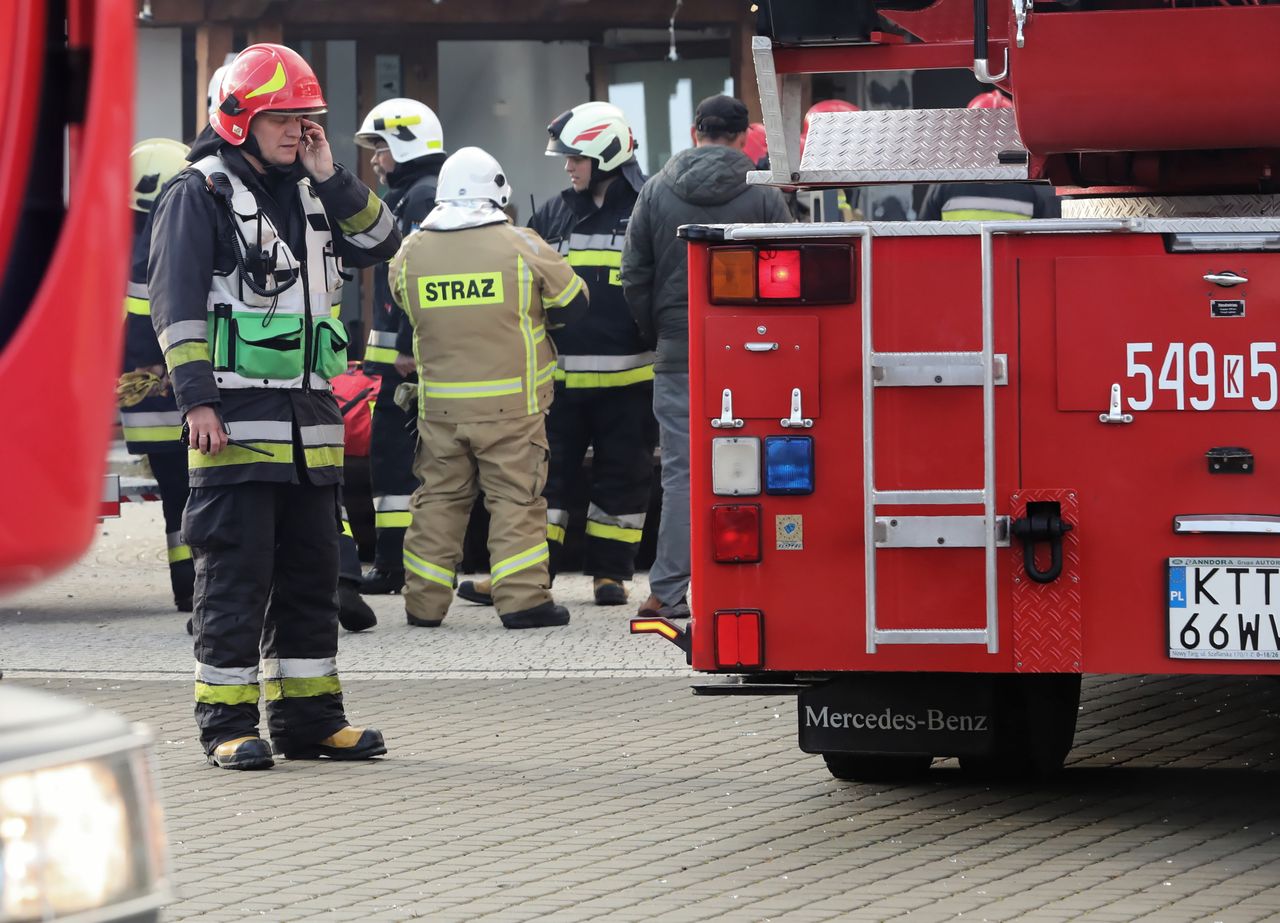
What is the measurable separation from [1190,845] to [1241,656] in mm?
608

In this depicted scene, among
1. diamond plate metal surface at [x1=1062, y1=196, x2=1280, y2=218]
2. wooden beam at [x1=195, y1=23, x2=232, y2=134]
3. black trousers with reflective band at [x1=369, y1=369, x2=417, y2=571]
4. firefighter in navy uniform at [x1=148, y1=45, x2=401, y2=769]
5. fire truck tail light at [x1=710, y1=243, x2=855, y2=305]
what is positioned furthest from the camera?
wooden beam at [x1=195, y1=23, x2=232, y2=134]

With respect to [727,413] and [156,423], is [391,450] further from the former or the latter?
[727,413]

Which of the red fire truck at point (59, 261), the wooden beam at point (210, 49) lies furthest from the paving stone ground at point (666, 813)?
the wooden beam at point (210, 49)

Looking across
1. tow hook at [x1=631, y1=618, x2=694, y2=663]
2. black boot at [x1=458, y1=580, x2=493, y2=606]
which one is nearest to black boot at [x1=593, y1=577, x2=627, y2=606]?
black boot at [x1=458, y1=580, x2=493, y2=606]

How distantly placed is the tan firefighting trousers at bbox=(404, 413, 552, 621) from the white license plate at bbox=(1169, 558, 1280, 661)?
16.3 feet

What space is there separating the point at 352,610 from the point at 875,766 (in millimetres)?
4057

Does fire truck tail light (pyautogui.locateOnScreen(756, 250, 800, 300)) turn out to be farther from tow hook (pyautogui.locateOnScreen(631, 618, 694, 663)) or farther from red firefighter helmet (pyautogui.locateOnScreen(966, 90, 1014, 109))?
red firefighter helmet (pyautogui.locateOnScreen(966, 90, 1014, 109))

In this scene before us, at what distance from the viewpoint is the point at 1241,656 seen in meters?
5.63

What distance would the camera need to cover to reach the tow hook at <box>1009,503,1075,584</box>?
227 inches

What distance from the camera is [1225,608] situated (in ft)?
18.6

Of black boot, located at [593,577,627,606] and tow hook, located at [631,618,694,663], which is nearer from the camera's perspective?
tow hook, located at [631,618,694,663]

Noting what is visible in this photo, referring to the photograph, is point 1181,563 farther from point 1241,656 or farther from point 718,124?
point 718,124

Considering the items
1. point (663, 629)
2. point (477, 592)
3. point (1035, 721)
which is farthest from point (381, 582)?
point (1035, 721)

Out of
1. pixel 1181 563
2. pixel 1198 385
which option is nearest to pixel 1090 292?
pixel 1198 385
